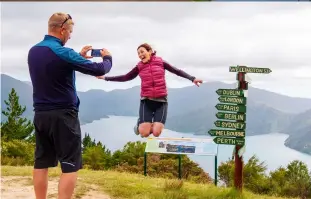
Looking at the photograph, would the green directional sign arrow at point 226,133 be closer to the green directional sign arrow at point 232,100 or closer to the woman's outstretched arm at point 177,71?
the green directional sign arrow at point 232,100

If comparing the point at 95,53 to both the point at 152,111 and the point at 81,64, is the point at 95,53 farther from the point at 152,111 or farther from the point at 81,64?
the point at 152,111

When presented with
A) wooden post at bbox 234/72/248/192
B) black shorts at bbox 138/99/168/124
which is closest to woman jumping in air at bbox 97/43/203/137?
black shorts at bbox 138/99/168/124

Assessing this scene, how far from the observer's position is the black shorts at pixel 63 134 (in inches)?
166

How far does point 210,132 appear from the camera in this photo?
22.3 feet

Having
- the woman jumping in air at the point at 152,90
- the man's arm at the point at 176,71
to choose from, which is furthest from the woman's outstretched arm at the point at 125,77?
the man's arm at the point at 176,71

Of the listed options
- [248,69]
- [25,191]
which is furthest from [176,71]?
[25,191]

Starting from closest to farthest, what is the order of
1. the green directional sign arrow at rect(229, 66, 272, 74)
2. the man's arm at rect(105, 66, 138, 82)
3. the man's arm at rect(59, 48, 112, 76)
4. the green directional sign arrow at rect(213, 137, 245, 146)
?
the man's arm at rect(59, 48, 112, 76), the man's arm at rect(105, 66, 138, 82), the green directional sign arrow at rect(229, 66, 272, 74), the green directional sign arrow at rect(213, 137, 245, 146)

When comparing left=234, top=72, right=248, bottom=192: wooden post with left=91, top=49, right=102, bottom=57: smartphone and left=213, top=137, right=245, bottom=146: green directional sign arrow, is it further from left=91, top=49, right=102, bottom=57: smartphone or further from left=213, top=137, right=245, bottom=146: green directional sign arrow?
left=91, top=49, right=102, bottom=57: smartphone

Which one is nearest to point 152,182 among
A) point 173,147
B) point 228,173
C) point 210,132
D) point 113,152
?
point 173,147

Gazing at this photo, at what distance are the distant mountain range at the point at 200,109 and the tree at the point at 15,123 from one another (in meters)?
4.83

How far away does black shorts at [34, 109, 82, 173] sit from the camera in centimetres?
423

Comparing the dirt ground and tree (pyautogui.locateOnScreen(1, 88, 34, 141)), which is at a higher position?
tree (pyautogui.locateOnScreen(1, 88, 34, 141))

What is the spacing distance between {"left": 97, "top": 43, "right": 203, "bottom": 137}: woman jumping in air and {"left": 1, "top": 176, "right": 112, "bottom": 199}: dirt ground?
1279 mm

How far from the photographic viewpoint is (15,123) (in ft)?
82.3
